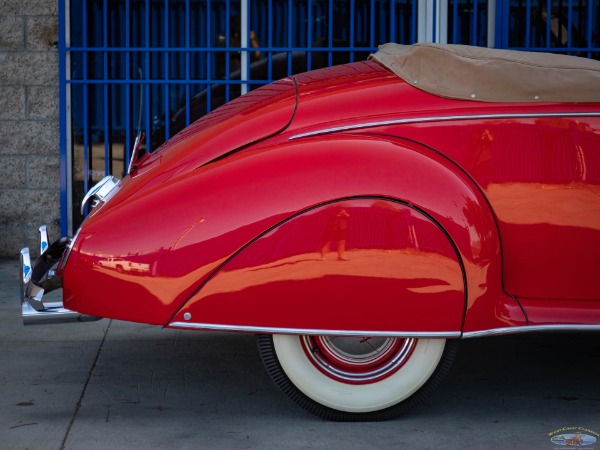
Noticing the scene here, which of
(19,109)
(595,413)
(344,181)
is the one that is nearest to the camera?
(344,181)

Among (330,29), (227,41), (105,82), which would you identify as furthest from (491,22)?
(105,82)

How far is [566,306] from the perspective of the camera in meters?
3.70

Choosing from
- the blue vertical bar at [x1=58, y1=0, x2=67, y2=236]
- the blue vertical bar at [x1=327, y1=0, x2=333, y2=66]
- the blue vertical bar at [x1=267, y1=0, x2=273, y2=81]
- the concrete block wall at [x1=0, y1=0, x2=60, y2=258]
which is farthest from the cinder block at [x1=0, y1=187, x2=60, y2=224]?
the blue vertical bar at [x1=327, y1=0, x2=333, y2=66]

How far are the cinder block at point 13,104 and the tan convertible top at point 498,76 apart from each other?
369cm

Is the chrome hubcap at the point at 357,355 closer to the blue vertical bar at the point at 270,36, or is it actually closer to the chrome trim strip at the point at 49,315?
the chrome trim strip at the point at 49,315

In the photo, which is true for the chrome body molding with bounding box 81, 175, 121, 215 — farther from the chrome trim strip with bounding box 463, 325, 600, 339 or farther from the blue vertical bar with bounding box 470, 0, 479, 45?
the blue vertical bar with bounding box 470, 0, 479, 45

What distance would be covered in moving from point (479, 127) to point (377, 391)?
3.23ft

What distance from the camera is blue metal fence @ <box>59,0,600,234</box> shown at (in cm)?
684

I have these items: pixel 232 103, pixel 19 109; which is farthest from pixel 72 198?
pixel 232 103

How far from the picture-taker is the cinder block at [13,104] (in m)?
6.91

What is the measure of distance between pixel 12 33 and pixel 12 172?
891mm

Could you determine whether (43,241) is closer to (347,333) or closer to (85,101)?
(347,333)

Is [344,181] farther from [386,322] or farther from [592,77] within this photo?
[592,77]

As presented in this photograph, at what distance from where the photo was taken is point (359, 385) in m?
3.77
